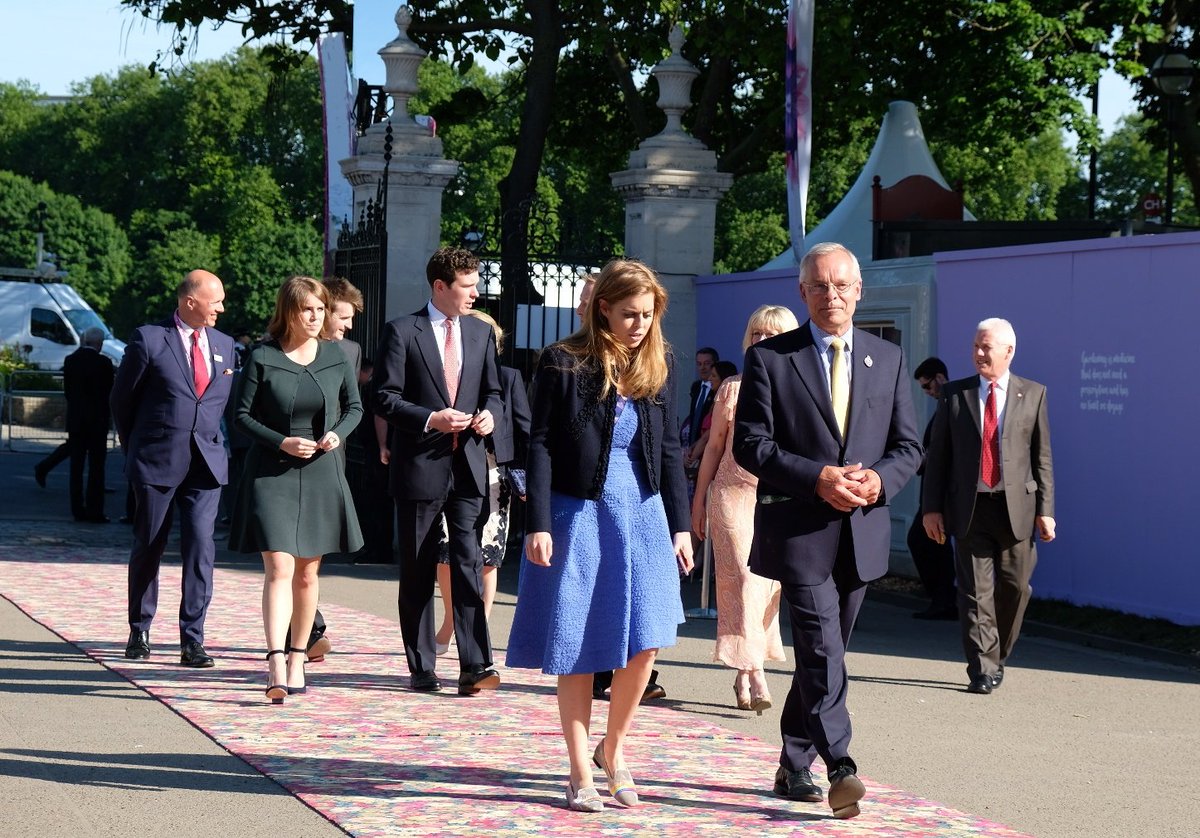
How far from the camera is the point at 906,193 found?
810 inches

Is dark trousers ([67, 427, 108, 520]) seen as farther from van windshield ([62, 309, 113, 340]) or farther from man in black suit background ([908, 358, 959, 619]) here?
van windshield ([62, 309, 113, 340])

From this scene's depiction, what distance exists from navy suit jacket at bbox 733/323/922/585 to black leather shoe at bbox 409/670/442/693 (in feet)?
9.42

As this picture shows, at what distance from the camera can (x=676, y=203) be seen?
56.3 ft

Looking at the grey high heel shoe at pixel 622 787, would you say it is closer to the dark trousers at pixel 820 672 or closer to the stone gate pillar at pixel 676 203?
the dark trousers at pixel 820 672

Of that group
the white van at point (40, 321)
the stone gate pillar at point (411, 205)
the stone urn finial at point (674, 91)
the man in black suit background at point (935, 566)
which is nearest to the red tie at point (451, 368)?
the man in black suit background at point (935, 566)

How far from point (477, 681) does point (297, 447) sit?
147 cm

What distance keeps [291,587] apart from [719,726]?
7.14ft

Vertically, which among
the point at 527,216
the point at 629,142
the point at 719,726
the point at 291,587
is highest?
the point at 629,142

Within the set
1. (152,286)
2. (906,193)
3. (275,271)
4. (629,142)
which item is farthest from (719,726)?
(152,286)

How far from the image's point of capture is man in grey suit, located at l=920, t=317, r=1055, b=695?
9.47 m

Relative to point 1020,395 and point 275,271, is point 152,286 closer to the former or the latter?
point 275,271

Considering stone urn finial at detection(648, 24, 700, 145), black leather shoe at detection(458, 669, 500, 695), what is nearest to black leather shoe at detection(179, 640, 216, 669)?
black leather shoe at detection(458, 669, 500, 695)

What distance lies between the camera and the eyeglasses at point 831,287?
6.24 m

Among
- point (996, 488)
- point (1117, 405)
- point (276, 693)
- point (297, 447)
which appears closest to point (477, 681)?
point (276, 693)
